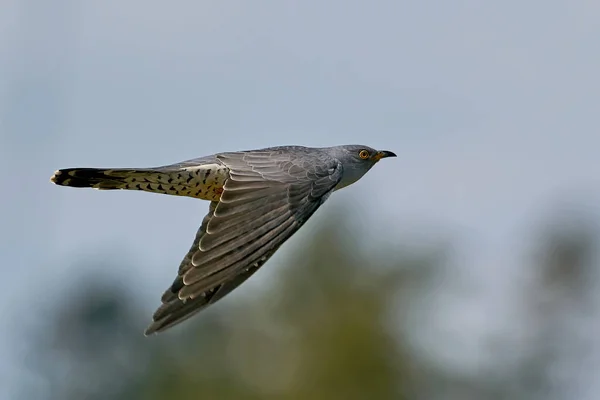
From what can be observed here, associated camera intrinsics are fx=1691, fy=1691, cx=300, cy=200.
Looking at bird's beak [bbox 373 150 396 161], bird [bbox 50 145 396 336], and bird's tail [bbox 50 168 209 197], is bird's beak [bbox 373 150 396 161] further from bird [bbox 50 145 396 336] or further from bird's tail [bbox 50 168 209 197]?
bird's tail [bbox 50 168 209 197]

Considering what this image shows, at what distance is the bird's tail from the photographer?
11953mm

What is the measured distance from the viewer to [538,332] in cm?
3891

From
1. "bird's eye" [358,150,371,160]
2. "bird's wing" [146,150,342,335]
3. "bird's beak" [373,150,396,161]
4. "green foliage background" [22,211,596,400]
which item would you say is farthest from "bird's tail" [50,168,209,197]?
"green foliage background" [22,211,596,400]

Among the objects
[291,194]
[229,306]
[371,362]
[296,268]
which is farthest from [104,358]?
[291,194]

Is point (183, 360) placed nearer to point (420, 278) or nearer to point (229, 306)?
point (229, 306)

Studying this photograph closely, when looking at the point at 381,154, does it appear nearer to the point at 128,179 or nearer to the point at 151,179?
the point at 151,179

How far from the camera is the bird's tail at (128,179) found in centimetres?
1195

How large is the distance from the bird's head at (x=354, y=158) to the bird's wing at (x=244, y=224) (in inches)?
25.9

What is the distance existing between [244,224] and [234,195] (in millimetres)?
353

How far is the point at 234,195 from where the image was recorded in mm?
11242

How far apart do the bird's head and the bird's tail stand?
47.2 inches

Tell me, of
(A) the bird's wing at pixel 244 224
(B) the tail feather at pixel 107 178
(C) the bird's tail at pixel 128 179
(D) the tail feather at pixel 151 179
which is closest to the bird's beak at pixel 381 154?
(A) the bird's wing at pixel 244 224

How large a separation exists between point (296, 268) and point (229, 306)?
5234 mm

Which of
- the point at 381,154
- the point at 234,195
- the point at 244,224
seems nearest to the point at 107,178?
the point at 234,195
